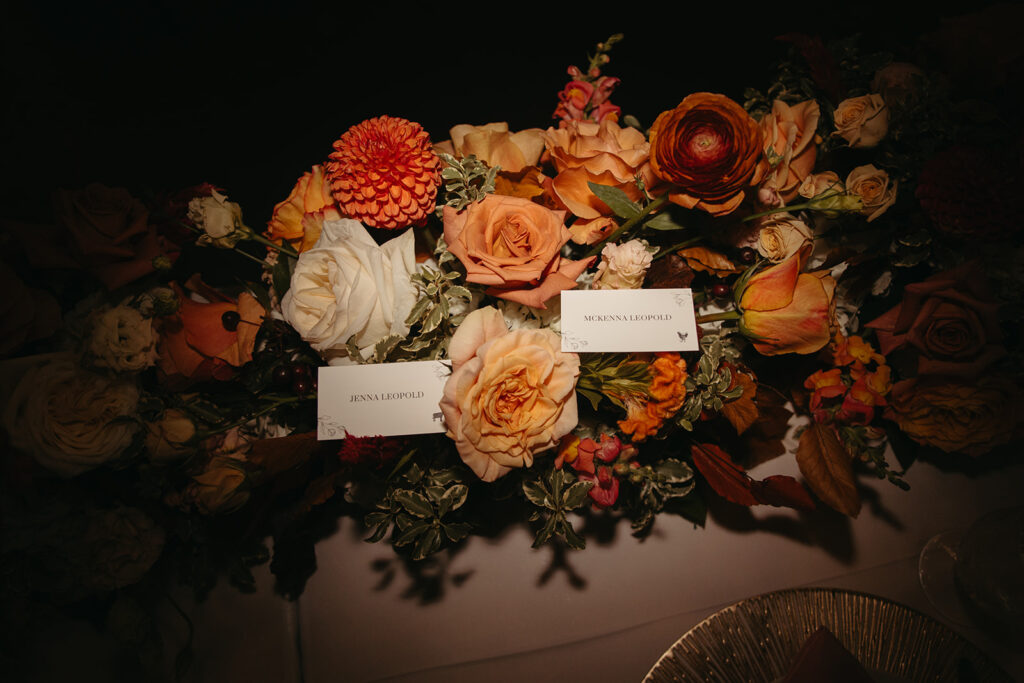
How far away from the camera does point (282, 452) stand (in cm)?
83

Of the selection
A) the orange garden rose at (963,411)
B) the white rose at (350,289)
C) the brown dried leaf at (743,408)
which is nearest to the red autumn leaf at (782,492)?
the brown dried leaf at (743,408)

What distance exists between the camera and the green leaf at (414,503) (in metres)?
0.86

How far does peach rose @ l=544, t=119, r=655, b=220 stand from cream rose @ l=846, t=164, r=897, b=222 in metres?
0.38

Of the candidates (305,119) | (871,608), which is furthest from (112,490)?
(871,608)

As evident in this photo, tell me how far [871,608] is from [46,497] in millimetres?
1457

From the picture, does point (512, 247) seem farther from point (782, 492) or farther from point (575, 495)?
point (782, 492)

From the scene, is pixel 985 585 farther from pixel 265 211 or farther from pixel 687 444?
pixel 265 211

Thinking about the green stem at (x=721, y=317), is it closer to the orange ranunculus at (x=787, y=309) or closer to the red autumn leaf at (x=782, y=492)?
the orange ranunculus at (x=787, y=309)

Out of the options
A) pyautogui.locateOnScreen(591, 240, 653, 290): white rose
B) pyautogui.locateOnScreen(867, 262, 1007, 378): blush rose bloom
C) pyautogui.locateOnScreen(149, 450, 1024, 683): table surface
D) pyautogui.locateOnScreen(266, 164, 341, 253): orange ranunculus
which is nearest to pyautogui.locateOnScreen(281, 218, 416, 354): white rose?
pyautogui.locateOnScreen(266, 164, 341, 253): orange ranunculus

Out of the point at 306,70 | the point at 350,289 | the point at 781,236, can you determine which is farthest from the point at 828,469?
the point at 306,70

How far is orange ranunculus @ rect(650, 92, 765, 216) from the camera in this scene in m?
0.78

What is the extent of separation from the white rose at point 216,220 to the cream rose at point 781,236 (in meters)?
0.94

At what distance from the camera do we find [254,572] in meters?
1.08

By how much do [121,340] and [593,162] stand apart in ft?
2.73
